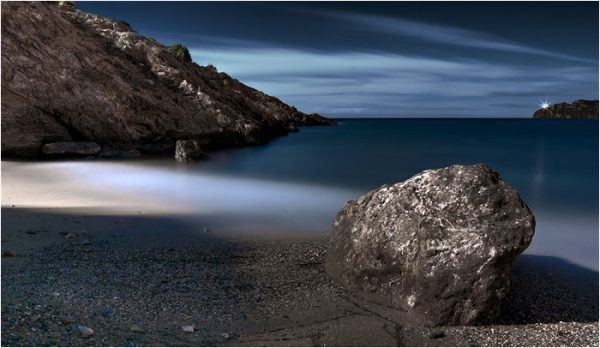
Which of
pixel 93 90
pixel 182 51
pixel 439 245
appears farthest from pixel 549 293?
pixel 182 51

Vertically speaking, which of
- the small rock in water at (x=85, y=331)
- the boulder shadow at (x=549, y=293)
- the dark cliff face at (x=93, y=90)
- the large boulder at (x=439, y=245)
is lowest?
the boulder shadow at (x=549, y=293)

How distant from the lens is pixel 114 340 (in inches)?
168

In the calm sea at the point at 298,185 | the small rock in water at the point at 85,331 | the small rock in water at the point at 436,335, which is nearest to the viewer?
the small rock in water at the point at 85,331

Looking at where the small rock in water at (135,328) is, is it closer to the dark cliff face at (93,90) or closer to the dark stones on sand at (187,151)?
the dark stones on sand at (187,151)

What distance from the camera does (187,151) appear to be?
20969 millimetres

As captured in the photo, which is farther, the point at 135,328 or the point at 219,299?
the point at 219,299

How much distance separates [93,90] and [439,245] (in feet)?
65.1

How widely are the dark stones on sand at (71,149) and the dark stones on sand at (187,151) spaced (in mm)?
3469

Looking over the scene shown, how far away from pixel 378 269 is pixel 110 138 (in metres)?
19.4

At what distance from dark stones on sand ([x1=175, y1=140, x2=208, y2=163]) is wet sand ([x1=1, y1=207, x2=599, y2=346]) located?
13078 mm

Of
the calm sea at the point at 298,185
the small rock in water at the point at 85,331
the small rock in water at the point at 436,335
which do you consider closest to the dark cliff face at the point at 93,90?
the calm sea at the point at 298,185

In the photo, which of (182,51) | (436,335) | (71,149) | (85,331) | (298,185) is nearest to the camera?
(85,331)

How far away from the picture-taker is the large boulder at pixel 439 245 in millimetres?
4828

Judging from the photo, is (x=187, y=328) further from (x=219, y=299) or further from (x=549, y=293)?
(x=549, y=293)
